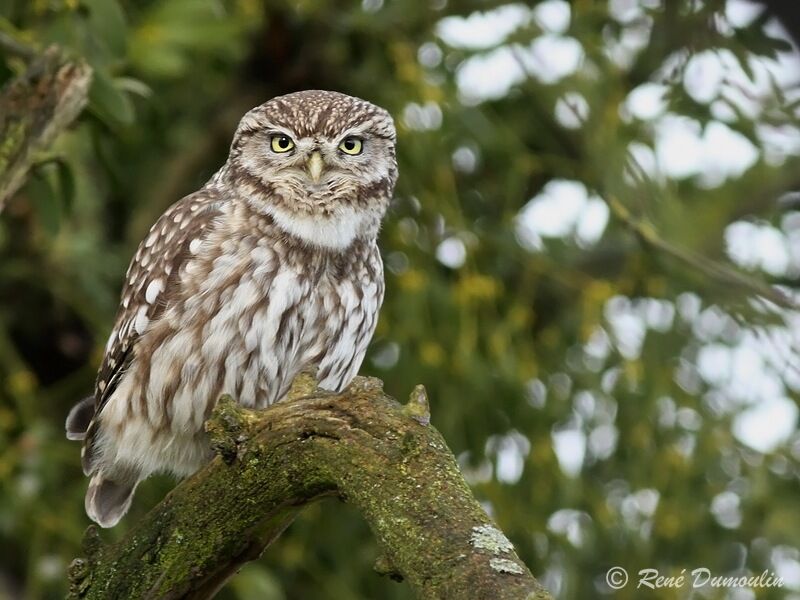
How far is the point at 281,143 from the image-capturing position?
10.3 ft

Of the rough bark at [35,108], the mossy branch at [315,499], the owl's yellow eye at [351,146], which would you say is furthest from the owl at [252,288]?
the mossy branch at [315,499]

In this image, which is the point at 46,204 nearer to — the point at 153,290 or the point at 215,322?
the point at 153,290

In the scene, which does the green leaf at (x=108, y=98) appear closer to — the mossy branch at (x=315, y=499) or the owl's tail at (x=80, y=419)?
the owl's tail at (x=80, y=419)

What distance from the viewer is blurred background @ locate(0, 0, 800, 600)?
388cm

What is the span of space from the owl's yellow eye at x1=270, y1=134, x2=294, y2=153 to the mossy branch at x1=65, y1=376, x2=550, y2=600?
917 mm

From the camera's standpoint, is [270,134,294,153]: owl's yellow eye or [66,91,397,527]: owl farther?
[270,134,294,153]: owl's yellow eye

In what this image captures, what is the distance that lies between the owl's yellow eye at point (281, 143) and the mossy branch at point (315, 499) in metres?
0.92

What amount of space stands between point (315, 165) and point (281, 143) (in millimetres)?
102

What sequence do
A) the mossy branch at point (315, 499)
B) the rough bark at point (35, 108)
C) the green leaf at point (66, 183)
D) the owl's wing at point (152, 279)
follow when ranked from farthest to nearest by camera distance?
the green leaf at point (66, 183)
the owl's wing at point (152, 279)
the rough bark at point (35, 108)
the mossy branch at point (315, 499)

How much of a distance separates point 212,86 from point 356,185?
4.89 feet

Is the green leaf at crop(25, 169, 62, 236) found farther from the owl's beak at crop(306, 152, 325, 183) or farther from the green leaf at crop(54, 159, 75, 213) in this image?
the owl's beak at crop(306, 152, 325, 183)

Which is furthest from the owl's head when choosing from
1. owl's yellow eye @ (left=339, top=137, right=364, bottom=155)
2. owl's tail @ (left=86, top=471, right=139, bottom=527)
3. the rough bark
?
owl's tail @ (left=86, top=471, right=139, bottom=527)

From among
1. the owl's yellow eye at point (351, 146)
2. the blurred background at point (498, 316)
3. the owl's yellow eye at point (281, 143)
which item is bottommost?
the blurred background at point (498, 316)

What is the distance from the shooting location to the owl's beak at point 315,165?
308 cm
